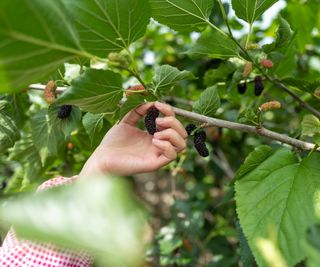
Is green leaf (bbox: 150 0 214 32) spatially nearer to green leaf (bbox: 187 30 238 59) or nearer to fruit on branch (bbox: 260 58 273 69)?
green leaf (bbox: 187 30 238 59)

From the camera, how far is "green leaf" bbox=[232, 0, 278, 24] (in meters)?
1.05

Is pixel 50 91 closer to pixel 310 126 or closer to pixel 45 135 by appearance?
pixel 45 135

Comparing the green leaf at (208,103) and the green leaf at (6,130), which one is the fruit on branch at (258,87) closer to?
the green leaf at (208,103)

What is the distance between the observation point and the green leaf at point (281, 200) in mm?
843

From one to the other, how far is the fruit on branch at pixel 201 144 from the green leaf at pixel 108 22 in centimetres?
25

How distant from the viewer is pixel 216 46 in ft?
3.70

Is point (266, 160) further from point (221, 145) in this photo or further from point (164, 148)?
point (221, 145)

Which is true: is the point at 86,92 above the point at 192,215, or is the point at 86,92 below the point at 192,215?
above

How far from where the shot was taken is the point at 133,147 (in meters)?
1.10

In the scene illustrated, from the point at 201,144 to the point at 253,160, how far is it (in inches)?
5.0

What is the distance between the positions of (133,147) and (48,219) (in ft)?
2.56

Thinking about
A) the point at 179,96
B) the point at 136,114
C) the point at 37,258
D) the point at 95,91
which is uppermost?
the point at 95,91

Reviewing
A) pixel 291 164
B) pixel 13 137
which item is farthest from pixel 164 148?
pixel 13 137

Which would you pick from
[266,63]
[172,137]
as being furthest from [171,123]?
[266,63]
